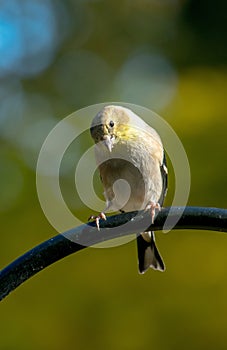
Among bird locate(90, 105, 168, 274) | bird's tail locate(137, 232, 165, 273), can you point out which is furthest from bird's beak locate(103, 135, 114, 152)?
bird's tail locate(137, 232, 165, 273)

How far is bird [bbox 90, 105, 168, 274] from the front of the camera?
3.35 metres

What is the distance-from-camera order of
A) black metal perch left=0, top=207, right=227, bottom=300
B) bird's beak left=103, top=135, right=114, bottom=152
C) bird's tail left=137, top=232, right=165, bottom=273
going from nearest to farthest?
black metal perch left=0, top=207, right=227, bottom=300, bird's beak left=103, top=135, right=114, bottom=152, bird's tail left=137, top=232, right=165, bottom=273

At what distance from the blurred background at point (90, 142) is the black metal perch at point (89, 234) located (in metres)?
2.38

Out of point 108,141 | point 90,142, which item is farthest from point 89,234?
point 90,142

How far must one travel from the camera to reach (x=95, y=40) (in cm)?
782

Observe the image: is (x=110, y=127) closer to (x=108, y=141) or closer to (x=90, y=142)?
(x=108, y=141)

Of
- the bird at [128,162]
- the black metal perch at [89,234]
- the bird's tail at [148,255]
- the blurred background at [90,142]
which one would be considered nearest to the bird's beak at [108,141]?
the bird at [128,162]

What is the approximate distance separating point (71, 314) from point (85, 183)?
2.92 ft

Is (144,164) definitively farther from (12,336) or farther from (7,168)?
(7,168)

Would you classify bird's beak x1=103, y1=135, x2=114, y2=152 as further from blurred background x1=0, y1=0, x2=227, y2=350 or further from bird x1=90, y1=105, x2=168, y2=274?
blurred background x1=0, y1=0, x2=227, y2=350

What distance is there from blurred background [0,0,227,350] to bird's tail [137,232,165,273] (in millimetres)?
1053

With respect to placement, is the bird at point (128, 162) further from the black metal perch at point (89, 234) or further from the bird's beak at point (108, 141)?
the black metal perch at point (89, 234)

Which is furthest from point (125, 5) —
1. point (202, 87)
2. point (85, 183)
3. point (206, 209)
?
point (206, 209)

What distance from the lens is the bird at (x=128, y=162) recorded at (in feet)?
11.0
